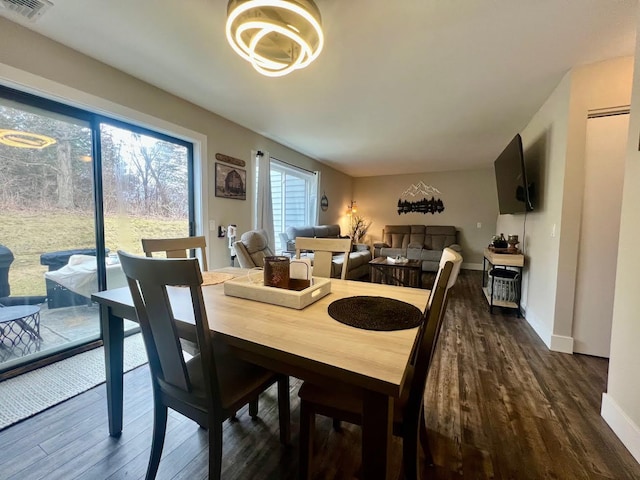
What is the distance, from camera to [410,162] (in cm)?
578

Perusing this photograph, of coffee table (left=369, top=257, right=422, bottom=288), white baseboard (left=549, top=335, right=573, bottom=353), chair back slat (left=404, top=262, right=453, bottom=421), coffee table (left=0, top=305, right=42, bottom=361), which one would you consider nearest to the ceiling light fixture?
coffee table (left=0, top=305, right=42, bottom=361)

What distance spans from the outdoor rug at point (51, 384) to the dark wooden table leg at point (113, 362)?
1.88 feet

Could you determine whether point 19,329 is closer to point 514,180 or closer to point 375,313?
point 375,313

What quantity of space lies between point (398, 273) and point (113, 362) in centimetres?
406

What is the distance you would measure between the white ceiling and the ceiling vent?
5cm

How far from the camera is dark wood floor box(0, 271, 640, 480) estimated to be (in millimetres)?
1221

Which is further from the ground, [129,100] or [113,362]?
[129,100]

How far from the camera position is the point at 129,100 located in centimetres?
237

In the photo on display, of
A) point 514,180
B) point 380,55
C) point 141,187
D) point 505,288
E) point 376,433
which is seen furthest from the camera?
point 505,288

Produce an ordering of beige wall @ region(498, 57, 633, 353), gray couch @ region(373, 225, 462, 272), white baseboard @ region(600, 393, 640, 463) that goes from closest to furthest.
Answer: white baseboard @ region(600, 393, 640, 463)
beige wall @ region(498, 57, 633, 353)
gray couch @ region(373, 225, 462, 272)

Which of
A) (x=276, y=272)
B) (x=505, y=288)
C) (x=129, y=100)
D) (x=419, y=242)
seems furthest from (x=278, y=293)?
(x=419, y=242)

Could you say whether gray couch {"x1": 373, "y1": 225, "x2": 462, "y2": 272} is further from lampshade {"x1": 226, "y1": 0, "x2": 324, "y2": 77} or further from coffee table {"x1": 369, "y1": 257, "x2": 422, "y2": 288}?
lampshade {"x1": 226, "y1": 0, "x2": 324, "y2": 77}

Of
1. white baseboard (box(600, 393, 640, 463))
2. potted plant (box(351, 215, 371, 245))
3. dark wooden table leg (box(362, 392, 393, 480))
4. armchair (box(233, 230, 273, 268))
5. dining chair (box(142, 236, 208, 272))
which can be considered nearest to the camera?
dark wooden table leg (box(362, 392, 393, 480))

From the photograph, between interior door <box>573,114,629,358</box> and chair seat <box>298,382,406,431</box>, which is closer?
chair seat <box>298,382,406,431</box>
